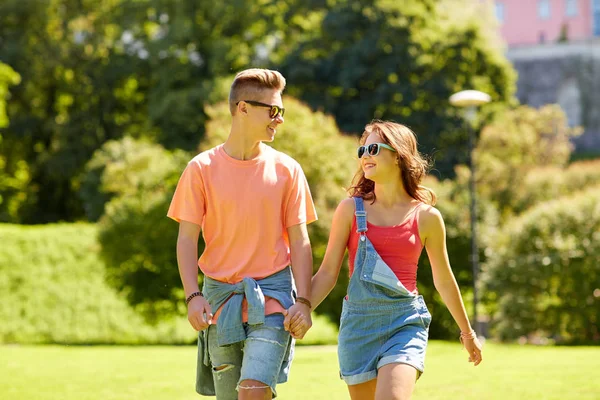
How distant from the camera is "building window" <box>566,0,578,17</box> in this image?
7568 centimetres

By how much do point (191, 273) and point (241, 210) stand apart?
368 mm

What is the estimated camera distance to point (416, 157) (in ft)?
16.3

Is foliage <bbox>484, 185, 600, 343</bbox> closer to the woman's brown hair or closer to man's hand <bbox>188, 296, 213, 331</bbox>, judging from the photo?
the woman's brown hair

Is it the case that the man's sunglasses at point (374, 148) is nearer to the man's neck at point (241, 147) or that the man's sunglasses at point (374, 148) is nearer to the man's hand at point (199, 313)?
the man's neck at point (241, 147)

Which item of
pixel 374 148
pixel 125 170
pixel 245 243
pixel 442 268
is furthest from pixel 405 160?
pixel 125 170

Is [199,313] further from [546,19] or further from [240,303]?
[546,19]

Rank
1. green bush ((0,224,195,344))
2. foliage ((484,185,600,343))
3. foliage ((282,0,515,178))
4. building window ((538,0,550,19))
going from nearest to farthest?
foliage ((484,185,600,343)) → green bush ((0,224,195,344)) → foliage ((282,0,515,178)) → building window ((538,0,550,19))

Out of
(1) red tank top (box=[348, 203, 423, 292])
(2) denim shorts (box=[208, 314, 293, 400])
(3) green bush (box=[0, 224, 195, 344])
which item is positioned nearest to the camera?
(2) denim shorts (box=[208, 314, 293, 400])

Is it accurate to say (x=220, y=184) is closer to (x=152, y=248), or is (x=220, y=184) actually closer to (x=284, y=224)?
(x=284, y=224)

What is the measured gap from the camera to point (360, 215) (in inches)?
188

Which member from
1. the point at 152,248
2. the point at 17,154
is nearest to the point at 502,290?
the point at 152,248

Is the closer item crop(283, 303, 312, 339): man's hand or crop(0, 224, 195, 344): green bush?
Result: crop(283, 303, 312, 339): man's hand

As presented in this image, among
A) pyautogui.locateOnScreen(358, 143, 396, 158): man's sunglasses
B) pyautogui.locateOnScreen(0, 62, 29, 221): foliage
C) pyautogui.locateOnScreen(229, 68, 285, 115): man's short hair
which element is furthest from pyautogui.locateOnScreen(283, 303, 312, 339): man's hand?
pyautogui.locateOnScreen(0, 62, 29, 221): foliage

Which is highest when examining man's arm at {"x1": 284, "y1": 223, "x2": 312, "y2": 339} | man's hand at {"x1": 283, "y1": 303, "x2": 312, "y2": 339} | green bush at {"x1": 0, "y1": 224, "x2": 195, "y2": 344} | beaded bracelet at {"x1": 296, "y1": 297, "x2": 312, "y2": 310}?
man's arm at {"x1": 284, "y1": 223, "x2": 312, "y2": 339}
